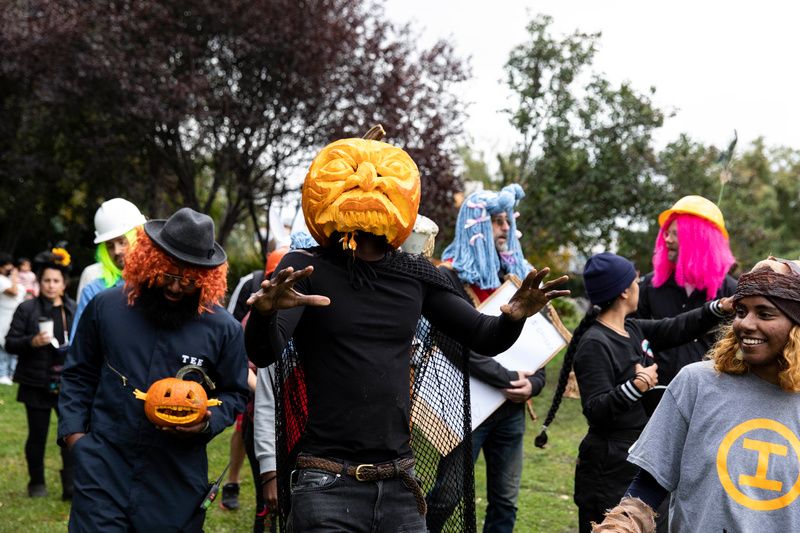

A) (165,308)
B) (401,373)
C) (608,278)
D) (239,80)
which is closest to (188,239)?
(165,308)

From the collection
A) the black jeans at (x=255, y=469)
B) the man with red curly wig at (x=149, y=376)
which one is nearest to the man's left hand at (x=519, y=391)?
the black jeans at (x=255, y=469)

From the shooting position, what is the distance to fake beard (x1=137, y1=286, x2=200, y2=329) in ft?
14.3

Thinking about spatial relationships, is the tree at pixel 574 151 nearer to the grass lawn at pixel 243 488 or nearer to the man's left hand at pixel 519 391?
the grass lawn at pixel 243 488

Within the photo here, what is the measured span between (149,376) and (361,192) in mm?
1521

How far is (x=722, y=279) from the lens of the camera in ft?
18.2

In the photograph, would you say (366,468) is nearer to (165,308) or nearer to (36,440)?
(165,308)

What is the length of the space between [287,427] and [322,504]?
1.29ft

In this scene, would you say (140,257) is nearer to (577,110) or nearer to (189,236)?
(189,236)

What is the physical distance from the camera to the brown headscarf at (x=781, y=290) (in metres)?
3.04

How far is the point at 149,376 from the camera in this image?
4.26 m

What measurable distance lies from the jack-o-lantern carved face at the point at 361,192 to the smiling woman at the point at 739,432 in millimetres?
1152

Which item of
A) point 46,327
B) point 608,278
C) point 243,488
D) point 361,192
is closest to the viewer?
point 361,192

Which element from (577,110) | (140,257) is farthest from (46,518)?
(577,110)

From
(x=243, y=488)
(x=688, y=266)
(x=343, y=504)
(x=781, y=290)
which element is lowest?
(x=243, y=488)
